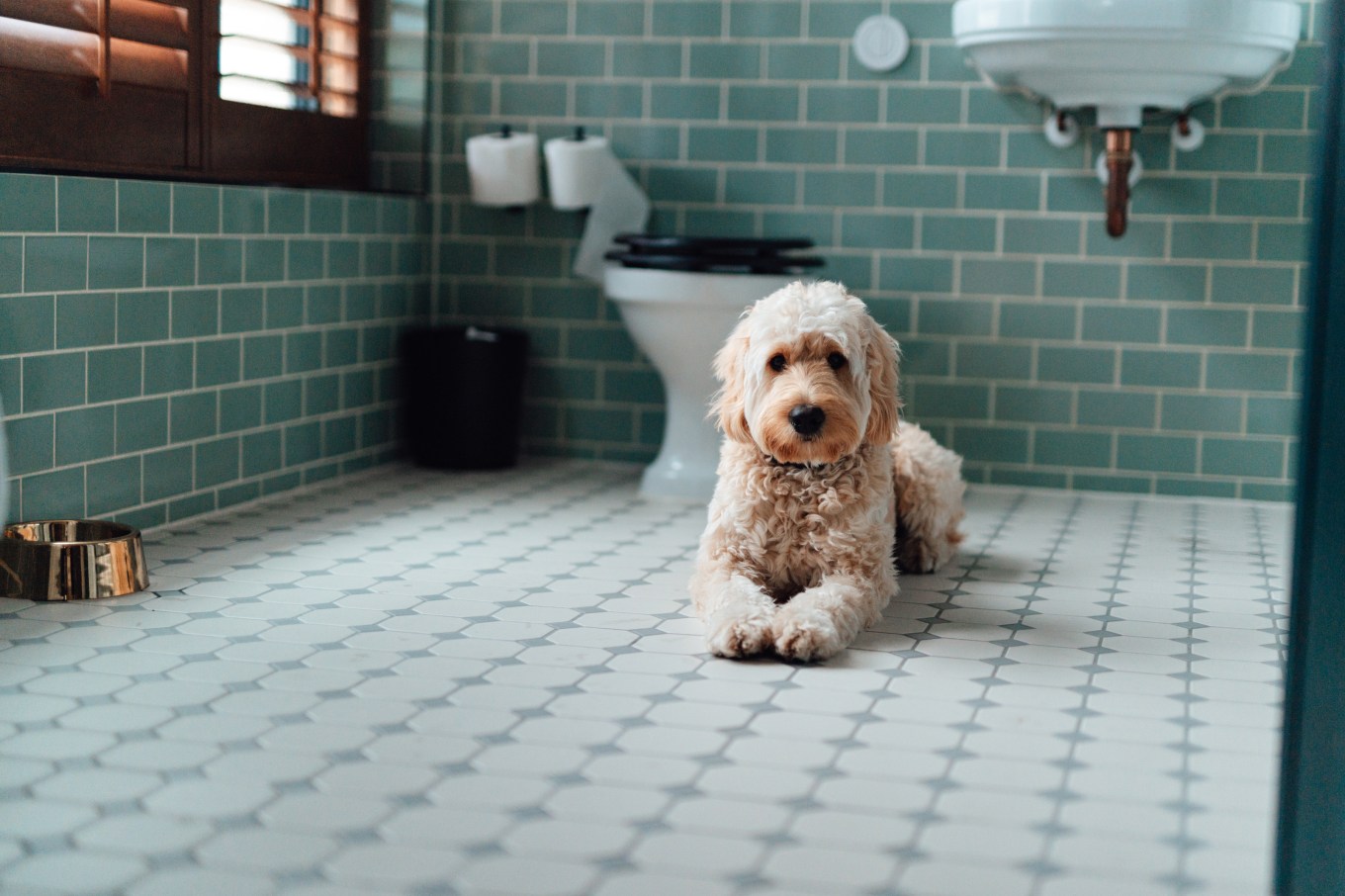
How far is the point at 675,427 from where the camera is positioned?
3.82 m

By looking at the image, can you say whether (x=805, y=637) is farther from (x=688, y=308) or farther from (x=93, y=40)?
(x=93, y=40)

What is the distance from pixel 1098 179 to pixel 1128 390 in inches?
22.2

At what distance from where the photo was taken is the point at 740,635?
2.20 metres

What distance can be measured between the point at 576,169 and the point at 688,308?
25.5 inches

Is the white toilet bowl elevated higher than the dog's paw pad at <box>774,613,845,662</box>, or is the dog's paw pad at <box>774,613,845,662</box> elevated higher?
the white toilet bowl

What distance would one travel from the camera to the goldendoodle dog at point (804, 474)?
230 centimetres

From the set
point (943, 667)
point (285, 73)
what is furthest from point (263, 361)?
point (943, 667)

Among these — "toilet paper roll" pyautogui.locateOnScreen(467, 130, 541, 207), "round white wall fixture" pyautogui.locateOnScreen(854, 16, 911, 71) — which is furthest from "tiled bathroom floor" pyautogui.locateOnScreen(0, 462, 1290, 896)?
"round white wall fixture" pyautogui.locateOnScreen(854, 16, 911, 71)

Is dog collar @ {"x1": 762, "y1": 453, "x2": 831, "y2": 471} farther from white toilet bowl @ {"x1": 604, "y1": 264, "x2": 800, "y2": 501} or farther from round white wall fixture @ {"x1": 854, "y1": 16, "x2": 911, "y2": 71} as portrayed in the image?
round white wall fixture @ {"x1": 854, "y1": 16, "x2": 911, "y2": 71}

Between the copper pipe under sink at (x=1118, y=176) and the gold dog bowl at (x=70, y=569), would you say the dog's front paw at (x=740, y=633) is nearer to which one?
the gold dog bowl at (x=70, y=569)

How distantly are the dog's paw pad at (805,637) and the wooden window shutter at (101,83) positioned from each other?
1.71 metres

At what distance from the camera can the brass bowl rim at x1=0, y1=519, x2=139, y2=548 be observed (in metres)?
2.52

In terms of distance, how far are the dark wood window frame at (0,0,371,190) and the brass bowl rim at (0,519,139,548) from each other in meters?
0.66

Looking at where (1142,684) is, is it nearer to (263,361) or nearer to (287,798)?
(287,798)
